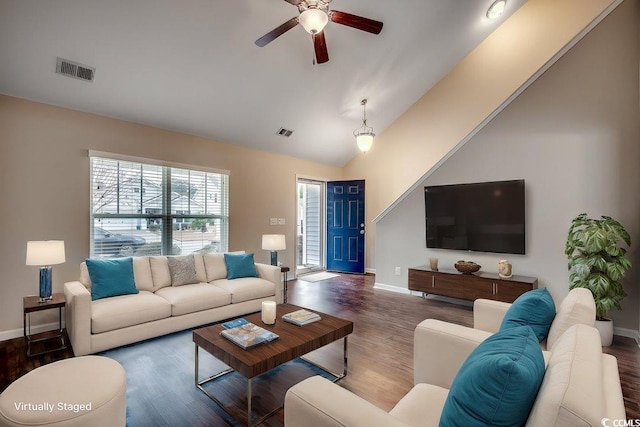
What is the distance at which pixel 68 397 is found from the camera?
4.83ft

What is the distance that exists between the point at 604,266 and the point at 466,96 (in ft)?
11.6

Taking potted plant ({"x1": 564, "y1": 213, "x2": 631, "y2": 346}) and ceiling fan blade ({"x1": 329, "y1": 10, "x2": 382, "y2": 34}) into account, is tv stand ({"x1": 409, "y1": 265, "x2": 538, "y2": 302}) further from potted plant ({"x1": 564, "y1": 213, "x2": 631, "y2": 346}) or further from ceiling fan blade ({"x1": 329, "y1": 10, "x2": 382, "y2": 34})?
ceiling fan blade ({"x1": 329, "y1": 10, "x2": 382, "y2": 34})

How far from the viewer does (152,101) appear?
13.0ft

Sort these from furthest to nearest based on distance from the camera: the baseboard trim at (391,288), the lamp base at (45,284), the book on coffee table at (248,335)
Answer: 1. the baseboard trim at (391,288)
2. the lamp base at (45,284)
3. the book on coffee table at (248,335)

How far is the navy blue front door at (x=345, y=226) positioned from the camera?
707cm

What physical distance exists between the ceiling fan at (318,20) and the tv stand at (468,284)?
333 centimetres

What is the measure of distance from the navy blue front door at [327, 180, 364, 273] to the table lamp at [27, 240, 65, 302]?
201 inches

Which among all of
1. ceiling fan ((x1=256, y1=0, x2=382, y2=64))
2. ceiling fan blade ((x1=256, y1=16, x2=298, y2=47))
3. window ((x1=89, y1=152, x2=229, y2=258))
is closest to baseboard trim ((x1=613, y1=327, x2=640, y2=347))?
ceiling fan ((x1=256, y1=0, x2=382, y2=64))

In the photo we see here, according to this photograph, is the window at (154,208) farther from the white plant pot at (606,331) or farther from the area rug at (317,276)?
the white plant pot at (606,331)

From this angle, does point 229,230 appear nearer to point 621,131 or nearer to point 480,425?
point 480,425

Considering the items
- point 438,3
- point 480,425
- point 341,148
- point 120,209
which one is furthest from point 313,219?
point 480,425

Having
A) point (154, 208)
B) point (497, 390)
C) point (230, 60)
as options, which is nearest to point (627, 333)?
point (497, 390)

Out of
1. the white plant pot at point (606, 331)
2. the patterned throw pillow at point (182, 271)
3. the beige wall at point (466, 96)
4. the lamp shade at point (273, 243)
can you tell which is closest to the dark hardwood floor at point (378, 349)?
the white plant pot at point (606, 331)

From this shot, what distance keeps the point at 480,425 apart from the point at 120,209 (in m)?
4.50
